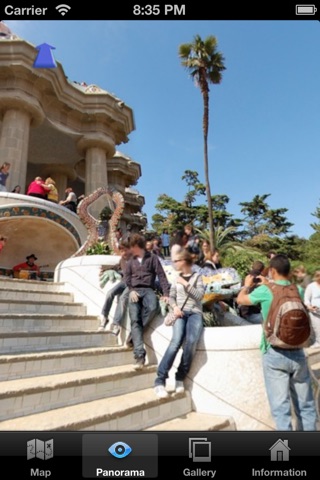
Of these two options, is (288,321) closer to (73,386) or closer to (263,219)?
(73,386)

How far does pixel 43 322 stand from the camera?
396 cm

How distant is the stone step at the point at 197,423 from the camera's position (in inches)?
103

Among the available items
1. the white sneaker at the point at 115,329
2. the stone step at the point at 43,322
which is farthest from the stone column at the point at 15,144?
the white sneaker at the point at 115,329

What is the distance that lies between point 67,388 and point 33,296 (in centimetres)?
243

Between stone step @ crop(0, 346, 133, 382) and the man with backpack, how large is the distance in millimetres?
1933

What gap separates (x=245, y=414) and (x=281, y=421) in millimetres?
844

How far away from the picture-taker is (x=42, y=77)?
41.4 feet

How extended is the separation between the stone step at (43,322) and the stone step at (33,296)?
0.51 meters

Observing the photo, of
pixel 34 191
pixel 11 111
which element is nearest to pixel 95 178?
pixel 11 111

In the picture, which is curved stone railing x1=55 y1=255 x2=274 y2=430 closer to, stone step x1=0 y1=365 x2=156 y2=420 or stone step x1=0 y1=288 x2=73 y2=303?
stone step x1=0 y1=365 x2=156 y2=420

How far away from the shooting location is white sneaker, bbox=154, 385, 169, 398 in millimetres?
2881

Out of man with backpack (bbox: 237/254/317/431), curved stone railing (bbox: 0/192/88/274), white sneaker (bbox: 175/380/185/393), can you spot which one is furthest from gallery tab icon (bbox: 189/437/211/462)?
curved stone railing (bbox: 0/192/88/274)
